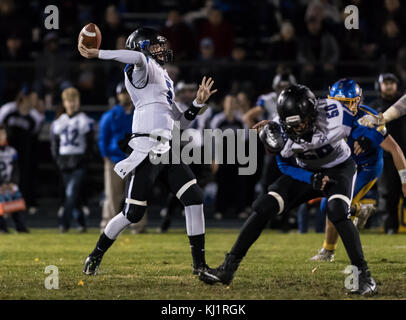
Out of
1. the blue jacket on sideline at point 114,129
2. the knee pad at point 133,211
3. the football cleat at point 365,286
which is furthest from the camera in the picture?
the blue jacket on sideline at point 114,129

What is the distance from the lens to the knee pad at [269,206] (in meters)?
6.60

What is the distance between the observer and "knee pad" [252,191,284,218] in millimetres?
6602

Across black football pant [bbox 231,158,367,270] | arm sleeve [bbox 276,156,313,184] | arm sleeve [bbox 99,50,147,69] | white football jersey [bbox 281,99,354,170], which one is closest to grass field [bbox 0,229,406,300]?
black football pant [bbox 231,158,367,270]

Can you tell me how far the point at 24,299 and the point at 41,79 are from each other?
945 cm

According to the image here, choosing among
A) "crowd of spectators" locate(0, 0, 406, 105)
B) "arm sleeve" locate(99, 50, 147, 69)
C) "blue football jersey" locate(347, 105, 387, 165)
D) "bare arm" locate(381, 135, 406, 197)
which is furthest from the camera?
"crowd of spectators" locate(0, 0, 406, 105)

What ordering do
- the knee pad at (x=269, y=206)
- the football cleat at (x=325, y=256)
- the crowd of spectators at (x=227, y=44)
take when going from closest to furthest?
the knee pad at (x=269, y=206) → the football cleat at (x=325, y=256) → the crowd of spectators at (x=227, y=44)

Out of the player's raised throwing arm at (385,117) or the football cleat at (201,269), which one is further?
the player's raised throwing arm at (385,117)

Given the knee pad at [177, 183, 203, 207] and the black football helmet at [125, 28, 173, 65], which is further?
the black football helmet at [125, 28, 173, 65]

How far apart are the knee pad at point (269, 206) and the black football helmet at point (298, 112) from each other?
0.51 metres

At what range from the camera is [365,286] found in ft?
20.6

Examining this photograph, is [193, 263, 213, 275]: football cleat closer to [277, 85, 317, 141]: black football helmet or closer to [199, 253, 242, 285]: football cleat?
[199, 253, 242, 285]: football cleat

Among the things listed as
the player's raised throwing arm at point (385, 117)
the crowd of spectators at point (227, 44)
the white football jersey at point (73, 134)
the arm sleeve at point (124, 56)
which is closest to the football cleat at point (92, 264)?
the arm sleeve at point (124, 56)

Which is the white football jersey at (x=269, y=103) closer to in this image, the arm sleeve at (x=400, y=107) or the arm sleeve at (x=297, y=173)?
the arm sleeve at (x=400, y=107)
